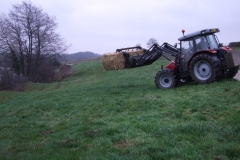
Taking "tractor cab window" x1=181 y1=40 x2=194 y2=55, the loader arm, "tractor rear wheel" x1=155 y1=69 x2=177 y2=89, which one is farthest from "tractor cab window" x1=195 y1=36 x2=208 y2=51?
"tractor rear wheel" x1=155 y1=69 x2=177 y2=89

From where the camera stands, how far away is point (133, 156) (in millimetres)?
4965

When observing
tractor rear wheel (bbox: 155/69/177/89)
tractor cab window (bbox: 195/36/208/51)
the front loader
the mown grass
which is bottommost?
the mown grass

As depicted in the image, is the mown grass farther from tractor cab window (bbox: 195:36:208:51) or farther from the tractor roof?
the tractor roof

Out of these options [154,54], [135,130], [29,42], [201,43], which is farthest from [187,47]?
[29,42]

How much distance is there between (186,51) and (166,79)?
1.68 m

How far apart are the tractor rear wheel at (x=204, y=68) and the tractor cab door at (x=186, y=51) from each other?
0.59m

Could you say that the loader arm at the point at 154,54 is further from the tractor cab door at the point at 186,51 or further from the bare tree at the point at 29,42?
the bare tree at the point at 29,42

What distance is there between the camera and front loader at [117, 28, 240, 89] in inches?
464

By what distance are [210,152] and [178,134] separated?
118 centimetres

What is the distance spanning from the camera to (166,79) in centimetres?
1377

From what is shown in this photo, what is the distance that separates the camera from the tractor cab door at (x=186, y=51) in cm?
1273

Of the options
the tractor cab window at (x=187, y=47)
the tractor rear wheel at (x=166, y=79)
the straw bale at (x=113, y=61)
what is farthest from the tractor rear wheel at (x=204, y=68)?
the straw bale at (x=113, y=61)

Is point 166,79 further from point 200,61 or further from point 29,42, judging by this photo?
point 29,42

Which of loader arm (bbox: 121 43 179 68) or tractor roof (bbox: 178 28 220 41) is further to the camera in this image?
loader arm (bbox: 121 43 179 68)
